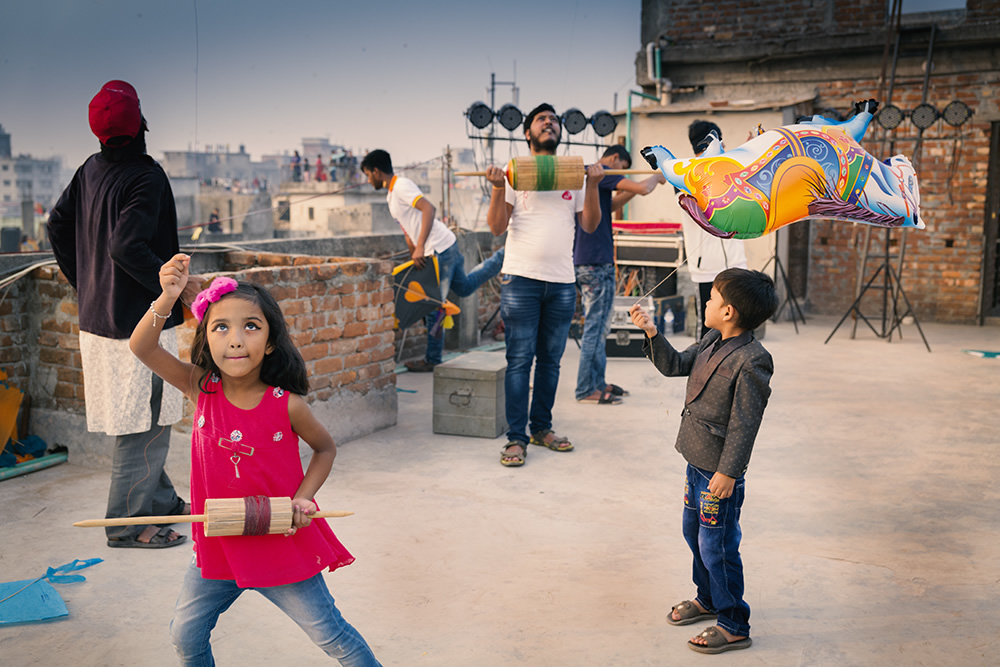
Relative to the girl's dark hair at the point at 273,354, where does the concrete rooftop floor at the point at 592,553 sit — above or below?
below

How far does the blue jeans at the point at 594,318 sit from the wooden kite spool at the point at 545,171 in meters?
1.61

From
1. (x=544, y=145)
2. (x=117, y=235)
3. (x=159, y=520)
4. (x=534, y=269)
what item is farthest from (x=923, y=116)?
(x=159, y=520)

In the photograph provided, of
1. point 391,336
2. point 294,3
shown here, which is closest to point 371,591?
point 391,336

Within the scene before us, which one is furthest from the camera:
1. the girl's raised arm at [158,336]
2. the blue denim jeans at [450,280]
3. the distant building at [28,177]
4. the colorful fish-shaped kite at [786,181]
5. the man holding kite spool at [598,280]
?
the distant building at [28,177]

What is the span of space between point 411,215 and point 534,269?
88.2 inches

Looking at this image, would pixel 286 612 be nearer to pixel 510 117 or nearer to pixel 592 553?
pixel 592 553

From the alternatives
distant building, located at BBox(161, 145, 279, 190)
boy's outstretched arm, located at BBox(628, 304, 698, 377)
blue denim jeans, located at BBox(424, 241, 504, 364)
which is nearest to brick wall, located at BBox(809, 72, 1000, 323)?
blue denim jeans, located at BBox(424, 241, 504, 364)

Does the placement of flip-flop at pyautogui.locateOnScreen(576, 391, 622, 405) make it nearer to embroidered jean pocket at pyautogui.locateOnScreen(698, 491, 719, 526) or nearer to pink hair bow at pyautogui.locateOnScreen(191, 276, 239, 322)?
embroidered jean pocket at pyautogui.locateOnScreen(698, 491, 719, 526)

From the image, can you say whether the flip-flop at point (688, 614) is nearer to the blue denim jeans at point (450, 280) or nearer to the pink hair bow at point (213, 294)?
the pink hair bow at point (213, 294)

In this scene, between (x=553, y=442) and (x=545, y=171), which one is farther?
(x=553, y=442)

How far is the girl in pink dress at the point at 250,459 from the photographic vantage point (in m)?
2.02

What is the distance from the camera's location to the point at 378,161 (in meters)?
6.29

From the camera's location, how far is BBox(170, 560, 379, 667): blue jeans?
6.68 ft

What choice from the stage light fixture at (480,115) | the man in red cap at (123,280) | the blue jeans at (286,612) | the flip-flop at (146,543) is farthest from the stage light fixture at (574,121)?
the blue jeans at (286,612)
